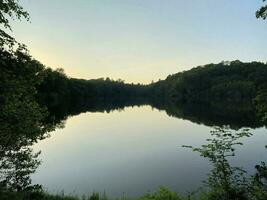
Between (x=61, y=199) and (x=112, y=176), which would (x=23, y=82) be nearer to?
(x=61, y=199)

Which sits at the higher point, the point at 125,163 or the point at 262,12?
Result: the point at 262,12

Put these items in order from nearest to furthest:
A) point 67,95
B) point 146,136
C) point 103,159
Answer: point 103,159 < point 146,136 < point 67,95

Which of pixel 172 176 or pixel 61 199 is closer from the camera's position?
pixel 61 199

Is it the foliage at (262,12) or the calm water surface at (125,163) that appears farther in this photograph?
the calm water surface at (125,163)

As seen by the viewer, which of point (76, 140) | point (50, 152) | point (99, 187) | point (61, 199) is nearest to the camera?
point (61, 199)

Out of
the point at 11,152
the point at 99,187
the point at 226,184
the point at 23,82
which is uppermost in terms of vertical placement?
the point at 23,82

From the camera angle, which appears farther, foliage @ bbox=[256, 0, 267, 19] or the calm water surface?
the calm water surface

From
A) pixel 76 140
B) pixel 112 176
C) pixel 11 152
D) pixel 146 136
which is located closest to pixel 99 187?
pixel 112 176

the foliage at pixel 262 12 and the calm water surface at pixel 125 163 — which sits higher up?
the foliage at pixel 262 12

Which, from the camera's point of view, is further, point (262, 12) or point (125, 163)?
point (125, 163)

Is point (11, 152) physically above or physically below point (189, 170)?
above

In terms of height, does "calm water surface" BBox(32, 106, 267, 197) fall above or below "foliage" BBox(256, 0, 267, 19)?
below

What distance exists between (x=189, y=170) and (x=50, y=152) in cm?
1330

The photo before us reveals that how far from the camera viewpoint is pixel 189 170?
81.1 feet
